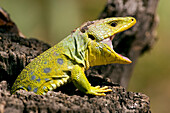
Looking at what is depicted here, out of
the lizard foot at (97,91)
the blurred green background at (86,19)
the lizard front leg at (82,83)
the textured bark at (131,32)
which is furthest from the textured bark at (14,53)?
the blurred green background at (86,19)

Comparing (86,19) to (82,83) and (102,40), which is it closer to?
(102,40)

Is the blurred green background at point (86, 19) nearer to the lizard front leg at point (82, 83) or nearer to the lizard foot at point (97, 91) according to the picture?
the lizard foot at point (97, 91)

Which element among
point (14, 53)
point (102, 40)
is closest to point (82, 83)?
point (102, 40)

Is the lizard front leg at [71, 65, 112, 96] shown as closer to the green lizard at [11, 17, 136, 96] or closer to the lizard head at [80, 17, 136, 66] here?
the green lizard at [11, 17, 136, 96]

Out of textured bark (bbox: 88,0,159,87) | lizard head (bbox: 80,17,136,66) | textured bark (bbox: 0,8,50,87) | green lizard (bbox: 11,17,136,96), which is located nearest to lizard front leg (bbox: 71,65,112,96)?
green lizard (bbox: 11,17,136,96)

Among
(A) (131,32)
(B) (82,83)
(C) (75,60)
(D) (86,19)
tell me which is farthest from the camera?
(D) (86,19)

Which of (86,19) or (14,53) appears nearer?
(14,53)
